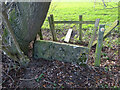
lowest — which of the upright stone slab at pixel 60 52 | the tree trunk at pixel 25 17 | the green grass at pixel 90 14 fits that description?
the upright stone slab at pixel 60 52

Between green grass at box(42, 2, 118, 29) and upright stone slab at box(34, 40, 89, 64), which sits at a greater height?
green grass at box(42, 2, 118, 29)

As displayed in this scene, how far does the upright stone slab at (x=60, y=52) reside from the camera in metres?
3.29

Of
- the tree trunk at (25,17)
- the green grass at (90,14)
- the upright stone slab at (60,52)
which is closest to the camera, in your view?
the tree trunk at (25,17)

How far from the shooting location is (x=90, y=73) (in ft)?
10.1

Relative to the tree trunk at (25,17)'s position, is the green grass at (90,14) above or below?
above

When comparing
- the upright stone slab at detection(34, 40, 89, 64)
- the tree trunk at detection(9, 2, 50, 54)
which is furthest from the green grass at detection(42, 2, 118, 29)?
the tree trunk at detection(9, 2, 50, 54)

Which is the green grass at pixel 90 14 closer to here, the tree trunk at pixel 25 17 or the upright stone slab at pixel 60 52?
the upright stone slab at pixel 60 52

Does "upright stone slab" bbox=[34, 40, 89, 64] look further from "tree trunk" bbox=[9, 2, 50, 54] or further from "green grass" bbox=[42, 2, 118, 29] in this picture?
"green grass" bbox=[42, 2, 118, 29]

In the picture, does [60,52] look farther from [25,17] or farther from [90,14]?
[90,14]

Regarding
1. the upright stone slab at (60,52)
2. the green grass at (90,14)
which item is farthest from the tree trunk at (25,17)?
the green grass at (90,14)

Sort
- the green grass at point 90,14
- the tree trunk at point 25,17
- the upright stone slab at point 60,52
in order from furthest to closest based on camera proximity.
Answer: the green grass at point 90,14, the upright stone slab at point 60,52, the tree trunk at point 25,17

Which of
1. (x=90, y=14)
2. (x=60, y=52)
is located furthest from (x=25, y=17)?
(x=90, y=14)

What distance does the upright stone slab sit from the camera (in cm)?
329

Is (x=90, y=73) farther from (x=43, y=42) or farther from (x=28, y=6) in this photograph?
(x=28, y=6)
